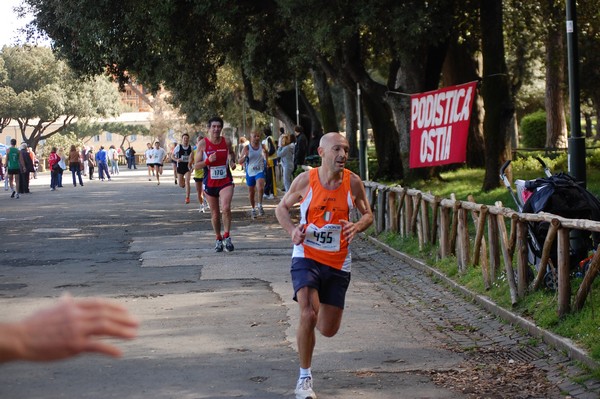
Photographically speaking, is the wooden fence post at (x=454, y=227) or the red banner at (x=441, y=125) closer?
the wooden fence post at (x=454, y=227)

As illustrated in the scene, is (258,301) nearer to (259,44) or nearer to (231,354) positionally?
(231,354)

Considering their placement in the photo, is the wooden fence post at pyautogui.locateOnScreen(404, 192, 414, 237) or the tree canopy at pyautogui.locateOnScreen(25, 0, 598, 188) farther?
the tree canopy at pyautogui.locateOnScreen(25, 0, 598, 188)

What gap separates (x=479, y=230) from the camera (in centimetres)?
1143

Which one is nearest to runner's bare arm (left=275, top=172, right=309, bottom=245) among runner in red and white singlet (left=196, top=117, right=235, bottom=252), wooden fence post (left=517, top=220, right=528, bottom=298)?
wooden fence post (left=517, top=220, right=528, bottom=298)

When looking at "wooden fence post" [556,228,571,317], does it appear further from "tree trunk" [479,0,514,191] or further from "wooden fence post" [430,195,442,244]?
"tree trunk" [479,0,514,191]

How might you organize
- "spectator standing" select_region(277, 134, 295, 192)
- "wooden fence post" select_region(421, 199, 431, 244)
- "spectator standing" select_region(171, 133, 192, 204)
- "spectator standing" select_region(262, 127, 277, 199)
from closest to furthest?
"wooden fence post" select_region(421, 199, 431, 244) < "spectator standing" select_region(171, 133, 192, 204) < "spectator standing" select_region(262, 127, 277, 199) < "spectator standing" select_region(277, 134, 295, 192)

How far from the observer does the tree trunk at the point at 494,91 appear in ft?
69.8

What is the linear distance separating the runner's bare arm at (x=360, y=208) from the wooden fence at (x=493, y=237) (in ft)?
6.08

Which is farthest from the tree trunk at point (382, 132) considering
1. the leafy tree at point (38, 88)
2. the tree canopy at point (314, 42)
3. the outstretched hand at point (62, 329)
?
the leafy tree at point (38, 88)

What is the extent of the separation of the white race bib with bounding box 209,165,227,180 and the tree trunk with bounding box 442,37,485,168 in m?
15.1

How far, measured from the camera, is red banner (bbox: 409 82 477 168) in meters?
16.3

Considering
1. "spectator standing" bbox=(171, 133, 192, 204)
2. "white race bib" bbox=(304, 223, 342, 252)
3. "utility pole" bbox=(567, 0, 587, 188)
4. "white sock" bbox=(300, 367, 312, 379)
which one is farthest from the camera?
"spectator standing" bbox=(171, 133, 192, 204)

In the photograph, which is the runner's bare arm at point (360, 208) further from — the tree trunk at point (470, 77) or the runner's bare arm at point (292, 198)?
the tree trunk at point (470, 77)

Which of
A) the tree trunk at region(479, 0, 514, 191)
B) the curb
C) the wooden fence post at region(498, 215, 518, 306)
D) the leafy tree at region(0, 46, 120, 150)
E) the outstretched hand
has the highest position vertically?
the leafy tree at region(0, 46, 120, 150)
